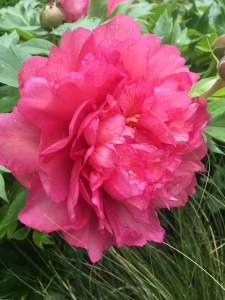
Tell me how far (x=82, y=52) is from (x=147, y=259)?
0.53 metres

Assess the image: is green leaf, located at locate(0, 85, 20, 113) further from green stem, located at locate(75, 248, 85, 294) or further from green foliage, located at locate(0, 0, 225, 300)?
green stem, located at locate(75, 248, 85, 294)

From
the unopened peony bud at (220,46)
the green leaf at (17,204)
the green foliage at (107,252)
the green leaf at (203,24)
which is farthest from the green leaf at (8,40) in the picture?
the green leaf at (203,24)

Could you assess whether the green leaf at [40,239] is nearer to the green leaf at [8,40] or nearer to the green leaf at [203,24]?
the green leaf at [8,40]

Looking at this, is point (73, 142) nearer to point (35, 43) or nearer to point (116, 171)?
point (116, 171)

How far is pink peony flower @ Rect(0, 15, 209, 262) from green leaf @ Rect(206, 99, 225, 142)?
86 millimetres

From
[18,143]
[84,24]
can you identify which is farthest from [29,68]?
[84,24]

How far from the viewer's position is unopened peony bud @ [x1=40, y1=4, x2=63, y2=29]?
2.26 feet

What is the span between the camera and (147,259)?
0.84 meters

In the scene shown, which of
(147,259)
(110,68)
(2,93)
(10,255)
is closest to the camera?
(110,68)

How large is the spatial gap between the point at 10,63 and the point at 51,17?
0.63 feet

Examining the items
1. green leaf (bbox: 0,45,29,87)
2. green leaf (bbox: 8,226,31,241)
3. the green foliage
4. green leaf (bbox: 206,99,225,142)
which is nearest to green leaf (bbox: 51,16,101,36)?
the green foliage

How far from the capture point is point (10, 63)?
54 cm

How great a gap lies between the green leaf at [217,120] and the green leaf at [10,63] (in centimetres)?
29

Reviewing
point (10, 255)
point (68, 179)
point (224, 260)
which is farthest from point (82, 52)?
point (224, 260)
